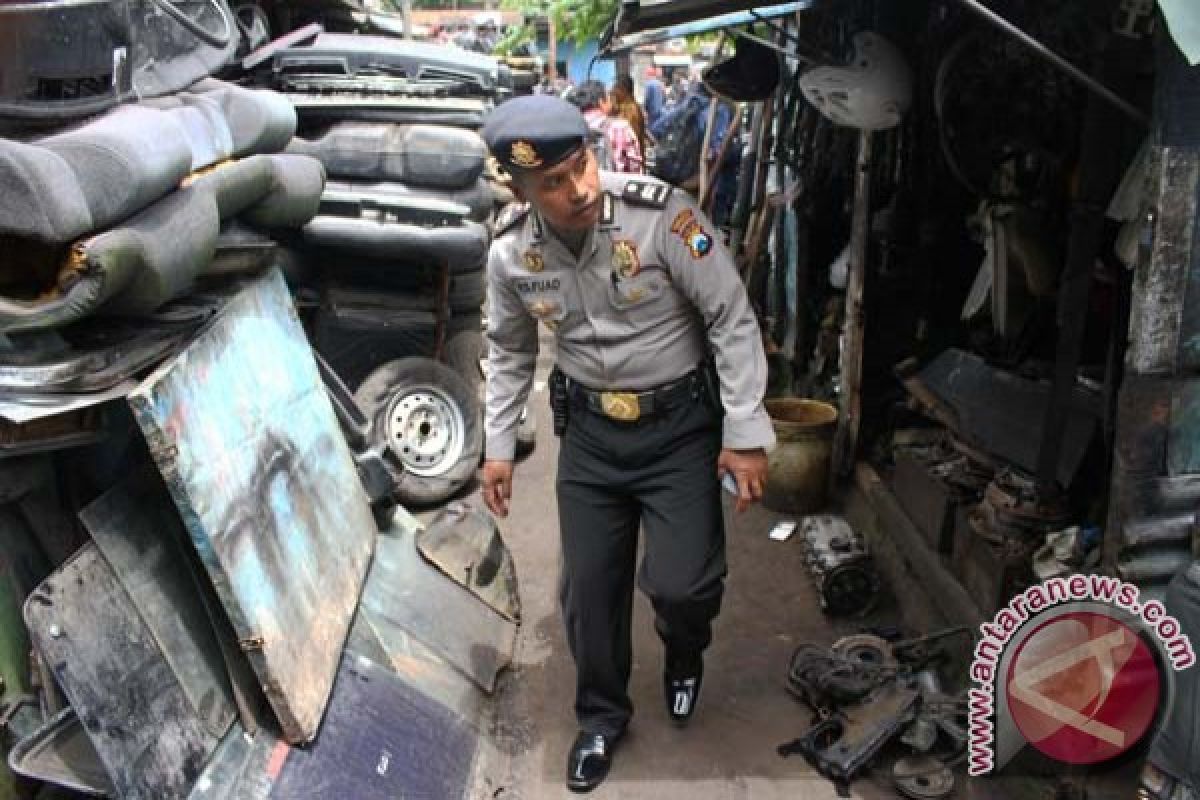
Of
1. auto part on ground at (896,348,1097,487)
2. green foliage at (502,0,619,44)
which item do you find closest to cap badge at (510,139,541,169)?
auto part on ground at (896,348,1097,487)

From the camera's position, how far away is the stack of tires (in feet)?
16.9

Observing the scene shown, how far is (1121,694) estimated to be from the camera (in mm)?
2389

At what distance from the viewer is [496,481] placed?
3.32m

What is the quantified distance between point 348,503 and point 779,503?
2.55 metres

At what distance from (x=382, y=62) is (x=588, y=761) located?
430 cm

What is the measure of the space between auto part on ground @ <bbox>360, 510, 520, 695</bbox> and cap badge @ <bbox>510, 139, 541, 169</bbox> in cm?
175

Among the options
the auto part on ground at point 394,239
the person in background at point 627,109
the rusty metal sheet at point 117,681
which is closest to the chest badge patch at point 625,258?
the rusty metal sheet at point 117,681

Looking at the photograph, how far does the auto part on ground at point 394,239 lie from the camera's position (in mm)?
5035

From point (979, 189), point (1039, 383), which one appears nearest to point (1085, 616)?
point (1039, 383)

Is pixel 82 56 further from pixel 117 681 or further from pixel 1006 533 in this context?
pixel 1006 533

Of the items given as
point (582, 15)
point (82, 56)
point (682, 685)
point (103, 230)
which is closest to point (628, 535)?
point (682, 685)

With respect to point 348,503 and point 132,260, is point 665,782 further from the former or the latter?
point 132,260

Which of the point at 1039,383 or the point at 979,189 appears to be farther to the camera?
the point at 979,189

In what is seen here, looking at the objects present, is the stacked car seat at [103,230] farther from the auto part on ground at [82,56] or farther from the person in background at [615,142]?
the person in background at [615,142]
